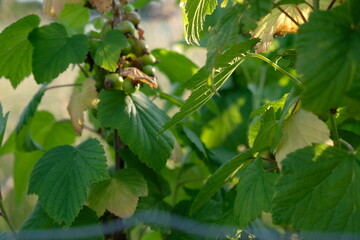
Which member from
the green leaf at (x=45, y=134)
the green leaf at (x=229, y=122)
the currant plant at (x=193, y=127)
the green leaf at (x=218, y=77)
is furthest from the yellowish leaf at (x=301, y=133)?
the green leaf at (x=229, y=122)

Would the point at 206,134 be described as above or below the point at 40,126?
below

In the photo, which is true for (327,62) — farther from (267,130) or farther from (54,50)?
(54,50)

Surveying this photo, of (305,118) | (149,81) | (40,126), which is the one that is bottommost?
(40,126)

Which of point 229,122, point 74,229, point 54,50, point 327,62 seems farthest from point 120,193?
point 229,122

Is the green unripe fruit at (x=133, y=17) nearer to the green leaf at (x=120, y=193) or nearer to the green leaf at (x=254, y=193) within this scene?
the green leaf at (x=120, y=193)

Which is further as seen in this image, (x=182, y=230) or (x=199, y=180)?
(x=199, y=180)

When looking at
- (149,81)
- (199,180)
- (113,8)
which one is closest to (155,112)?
(149,81)

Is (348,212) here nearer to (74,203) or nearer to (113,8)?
(74,203)

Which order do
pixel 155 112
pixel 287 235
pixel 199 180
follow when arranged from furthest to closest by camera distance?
1. pixel 199 180
2. pixel 287 235
3. pixel 155 112
